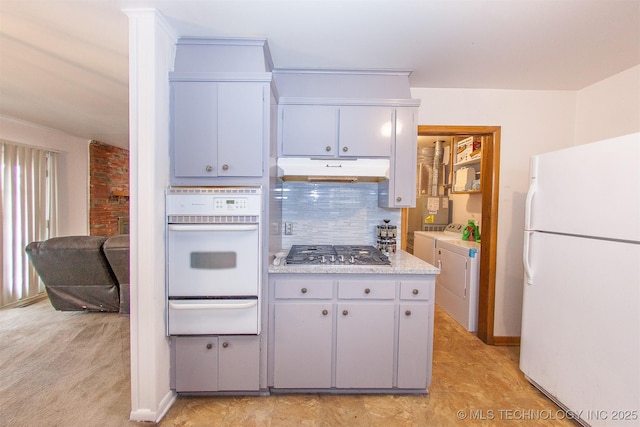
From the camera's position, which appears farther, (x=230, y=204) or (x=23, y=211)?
(x=23, y=211)

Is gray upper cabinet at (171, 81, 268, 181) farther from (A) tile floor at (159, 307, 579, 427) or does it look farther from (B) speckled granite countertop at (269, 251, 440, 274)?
(A) tile floor at (159, 307, 579, 427)

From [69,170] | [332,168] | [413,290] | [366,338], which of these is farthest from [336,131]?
[69,170]

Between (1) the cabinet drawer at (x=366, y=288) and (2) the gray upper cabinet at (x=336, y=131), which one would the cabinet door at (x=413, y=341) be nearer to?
(1) the cabinet drawer at (x=366, y=288)

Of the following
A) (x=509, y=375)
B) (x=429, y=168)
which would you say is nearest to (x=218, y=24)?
(x=509, y=375)

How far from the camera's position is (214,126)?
1772 millimetres

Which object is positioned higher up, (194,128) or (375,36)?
(375,36)

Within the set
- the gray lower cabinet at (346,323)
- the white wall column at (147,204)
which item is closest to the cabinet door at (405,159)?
the gray lower cabinet at (346,323)

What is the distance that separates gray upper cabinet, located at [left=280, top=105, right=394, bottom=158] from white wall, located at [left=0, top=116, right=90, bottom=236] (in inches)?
159

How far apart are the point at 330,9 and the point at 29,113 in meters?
4.07

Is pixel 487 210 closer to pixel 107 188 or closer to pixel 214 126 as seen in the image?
pixel 214 126

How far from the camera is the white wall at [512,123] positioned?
2557mm

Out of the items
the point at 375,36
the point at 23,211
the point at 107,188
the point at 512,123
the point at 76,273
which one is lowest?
the point at 76,273

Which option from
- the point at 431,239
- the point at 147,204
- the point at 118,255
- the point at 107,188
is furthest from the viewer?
the point at 107,188

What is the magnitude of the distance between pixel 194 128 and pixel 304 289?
4.21 ft
